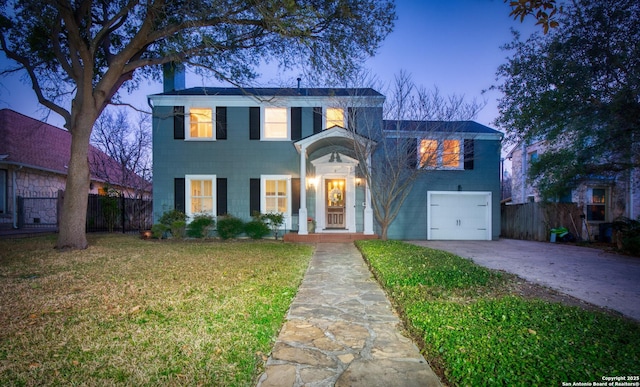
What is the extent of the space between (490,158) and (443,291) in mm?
10208

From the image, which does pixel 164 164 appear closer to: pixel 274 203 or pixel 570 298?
pixel 274 203

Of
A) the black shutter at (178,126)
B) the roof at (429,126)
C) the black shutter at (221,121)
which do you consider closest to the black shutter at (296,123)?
the black shutter at (221,121)

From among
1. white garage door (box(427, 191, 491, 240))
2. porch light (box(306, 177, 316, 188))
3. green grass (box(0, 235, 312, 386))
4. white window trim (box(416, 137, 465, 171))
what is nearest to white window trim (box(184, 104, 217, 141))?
porch light (box(306, 177, 316, 188))

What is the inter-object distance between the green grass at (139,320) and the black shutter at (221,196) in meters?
5.46

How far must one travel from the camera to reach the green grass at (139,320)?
2.22m

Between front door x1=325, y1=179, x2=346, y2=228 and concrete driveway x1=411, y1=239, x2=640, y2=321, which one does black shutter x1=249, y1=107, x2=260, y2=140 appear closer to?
front door x1=325, y1=179, x2=346, y2=228

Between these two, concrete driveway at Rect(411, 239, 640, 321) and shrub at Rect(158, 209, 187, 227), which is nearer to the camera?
concrete driveway at Rect(411, 239, 640, 321)

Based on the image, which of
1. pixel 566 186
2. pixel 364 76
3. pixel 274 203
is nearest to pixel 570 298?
pixel 566 186

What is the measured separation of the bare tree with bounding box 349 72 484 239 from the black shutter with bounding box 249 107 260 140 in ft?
12.7

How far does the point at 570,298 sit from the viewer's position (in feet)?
13.7

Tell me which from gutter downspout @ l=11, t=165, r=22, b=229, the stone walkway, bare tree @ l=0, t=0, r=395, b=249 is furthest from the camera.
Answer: gutter downspout @ l=11, t=165, r=22, b=229

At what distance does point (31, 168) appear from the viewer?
1474cm

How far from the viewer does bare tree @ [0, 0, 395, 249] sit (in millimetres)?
7023

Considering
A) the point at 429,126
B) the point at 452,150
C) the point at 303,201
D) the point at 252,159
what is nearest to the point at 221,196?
the point at 252,159
